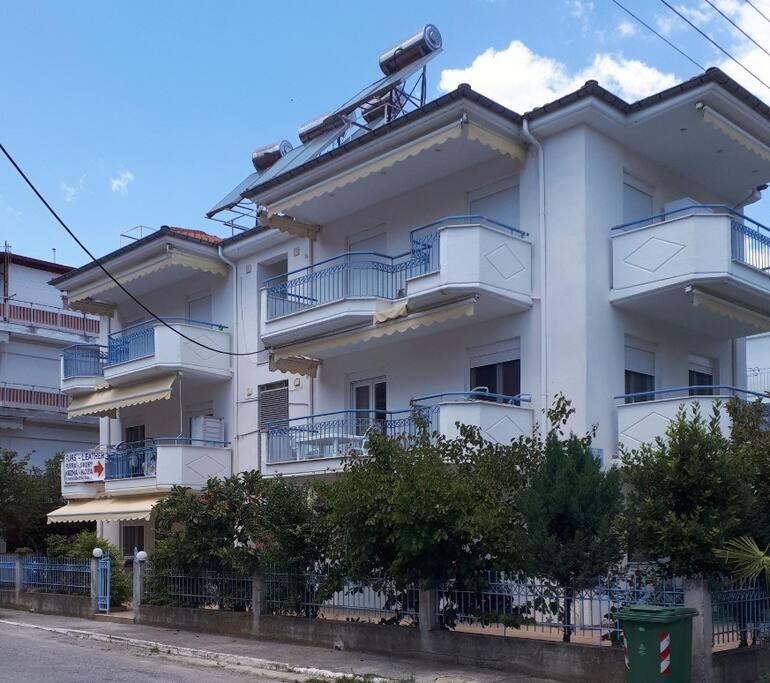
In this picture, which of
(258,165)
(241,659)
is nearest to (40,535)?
(258,165)

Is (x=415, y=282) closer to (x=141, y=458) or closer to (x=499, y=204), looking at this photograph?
(x=499, y=204)

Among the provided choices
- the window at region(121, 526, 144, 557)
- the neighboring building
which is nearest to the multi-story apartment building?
the window at region(121, 526, 144, 557)

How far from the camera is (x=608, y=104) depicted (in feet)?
56.3

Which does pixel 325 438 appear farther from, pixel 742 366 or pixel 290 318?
pixel 742 366

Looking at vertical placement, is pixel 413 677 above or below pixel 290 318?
below

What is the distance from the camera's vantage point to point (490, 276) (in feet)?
57.1

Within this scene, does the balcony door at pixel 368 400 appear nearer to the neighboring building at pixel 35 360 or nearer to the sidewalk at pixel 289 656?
the sidewalk at pixel 289 656

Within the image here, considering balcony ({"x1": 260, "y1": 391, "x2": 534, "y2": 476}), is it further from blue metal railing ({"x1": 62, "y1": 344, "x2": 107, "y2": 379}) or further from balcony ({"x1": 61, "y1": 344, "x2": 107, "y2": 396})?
blue metal railing ({"x1": 62, "y1": 344, "x2": 107, "y2": 379})

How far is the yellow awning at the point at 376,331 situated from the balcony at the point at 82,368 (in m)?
8.43

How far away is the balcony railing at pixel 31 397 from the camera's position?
119 ft

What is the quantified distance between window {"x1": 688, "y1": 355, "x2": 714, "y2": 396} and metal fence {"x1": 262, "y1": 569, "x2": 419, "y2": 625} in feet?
28.6

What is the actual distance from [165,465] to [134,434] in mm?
6094

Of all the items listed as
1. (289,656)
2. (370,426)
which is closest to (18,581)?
(370,426)

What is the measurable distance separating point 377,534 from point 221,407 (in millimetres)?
12645
